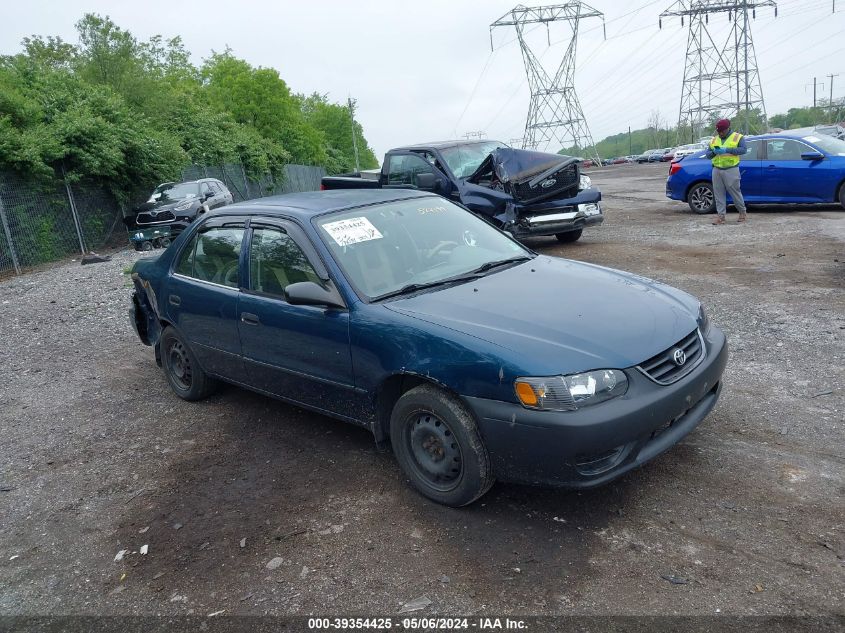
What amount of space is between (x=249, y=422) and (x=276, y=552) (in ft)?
6.08

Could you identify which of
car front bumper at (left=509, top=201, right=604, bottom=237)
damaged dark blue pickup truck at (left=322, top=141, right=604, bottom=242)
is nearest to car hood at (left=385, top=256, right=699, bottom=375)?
damaged dark blue pickup truck at (left=322, top=141, right=604, bottom=242)

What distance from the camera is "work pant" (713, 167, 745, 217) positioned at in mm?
12000

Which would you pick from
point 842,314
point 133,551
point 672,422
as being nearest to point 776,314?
point 842,314

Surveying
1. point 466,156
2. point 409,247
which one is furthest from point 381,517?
point 466,156

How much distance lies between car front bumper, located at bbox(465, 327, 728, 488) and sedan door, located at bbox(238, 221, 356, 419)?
1.04m

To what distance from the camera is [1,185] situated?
50.9ft

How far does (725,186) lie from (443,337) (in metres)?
10.6

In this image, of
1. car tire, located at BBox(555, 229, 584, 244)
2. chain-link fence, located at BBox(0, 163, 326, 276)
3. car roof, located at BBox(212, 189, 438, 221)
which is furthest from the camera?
chain-link fence, located at BBox(0, 163, 326, 276)

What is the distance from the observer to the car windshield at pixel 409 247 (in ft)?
13.3

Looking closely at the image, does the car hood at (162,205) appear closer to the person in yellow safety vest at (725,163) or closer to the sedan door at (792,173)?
the person in yellow safety vest at (725,163)

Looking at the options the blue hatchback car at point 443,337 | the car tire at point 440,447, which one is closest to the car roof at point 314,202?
the blue hatchback car at point 443,337

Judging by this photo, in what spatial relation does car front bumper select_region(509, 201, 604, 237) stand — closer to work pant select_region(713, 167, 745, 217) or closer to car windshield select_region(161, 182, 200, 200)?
work pant select_region(713, 167, 745, 217)

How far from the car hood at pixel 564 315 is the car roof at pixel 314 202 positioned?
101cm

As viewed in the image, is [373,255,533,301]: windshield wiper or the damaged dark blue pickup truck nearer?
[373,255,533,301]: windshield wiper
